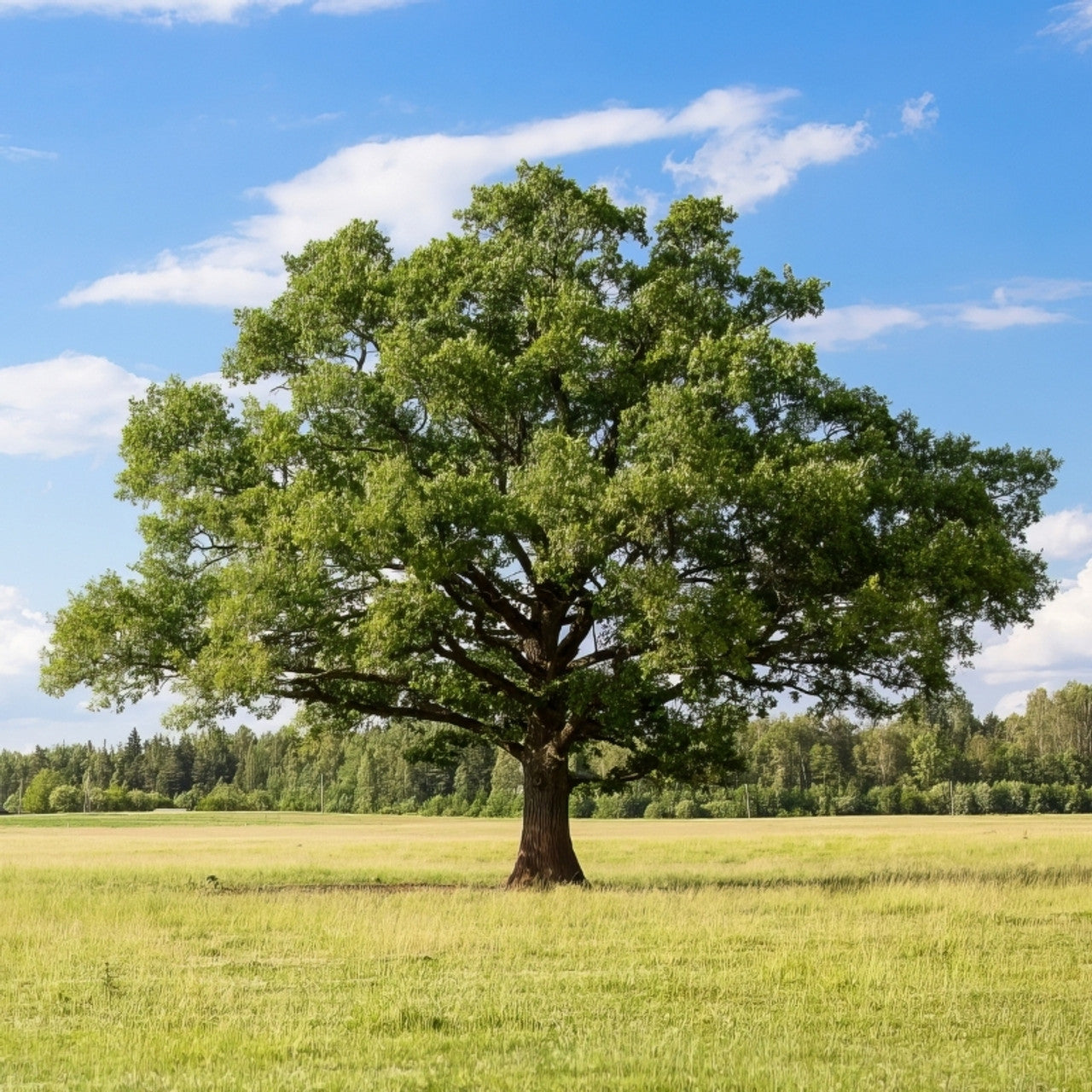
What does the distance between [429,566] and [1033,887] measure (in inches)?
587

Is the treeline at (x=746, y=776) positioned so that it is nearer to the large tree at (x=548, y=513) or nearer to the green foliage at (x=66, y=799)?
the green foliage at (x=66, y=799)

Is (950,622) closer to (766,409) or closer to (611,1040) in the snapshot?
(766,409)

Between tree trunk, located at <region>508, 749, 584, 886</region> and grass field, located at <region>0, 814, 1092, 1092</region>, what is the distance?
1.47 metres

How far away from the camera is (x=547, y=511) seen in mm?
23297

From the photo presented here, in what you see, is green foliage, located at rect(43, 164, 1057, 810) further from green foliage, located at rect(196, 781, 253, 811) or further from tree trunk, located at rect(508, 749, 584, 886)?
green foliage, located at rect(196, 781, 253, 811)

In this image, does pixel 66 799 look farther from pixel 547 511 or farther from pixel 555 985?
pixel 555 985

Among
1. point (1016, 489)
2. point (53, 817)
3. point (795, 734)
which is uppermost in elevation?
point (1016, 489)

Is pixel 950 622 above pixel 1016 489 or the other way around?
the other way around

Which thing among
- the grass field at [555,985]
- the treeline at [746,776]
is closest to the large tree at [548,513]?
the grass field at [555,985]

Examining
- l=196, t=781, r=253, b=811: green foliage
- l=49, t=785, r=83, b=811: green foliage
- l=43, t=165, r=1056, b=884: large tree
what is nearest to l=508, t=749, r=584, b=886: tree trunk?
l=43, t=165, r=1056, b=884: large tree

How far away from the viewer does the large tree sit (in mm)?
23719

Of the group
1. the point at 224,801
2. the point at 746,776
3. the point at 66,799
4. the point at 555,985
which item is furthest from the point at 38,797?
the point at 555,985

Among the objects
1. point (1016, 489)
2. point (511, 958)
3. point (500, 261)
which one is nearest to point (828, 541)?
point (1016, 489)

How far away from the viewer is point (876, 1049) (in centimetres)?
1095
